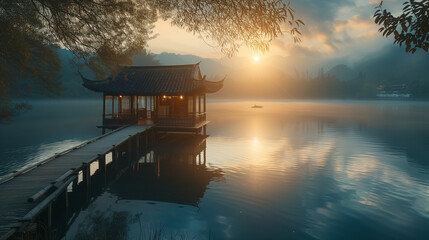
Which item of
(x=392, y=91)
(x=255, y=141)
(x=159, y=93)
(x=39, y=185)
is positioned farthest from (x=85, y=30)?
(x=392, y=91)

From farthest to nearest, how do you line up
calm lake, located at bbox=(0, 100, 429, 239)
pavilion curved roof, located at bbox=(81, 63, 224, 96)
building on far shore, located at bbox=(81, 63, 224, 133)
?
pavilion curved roof, located at bbox=(81, 63, 224, 96), building on far shore, located at bbox=(81, 63, 224, 133), calm lake, located at bbox=(0, 100, 429, 239)

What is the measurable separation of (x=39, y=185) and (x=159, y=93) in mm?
14340

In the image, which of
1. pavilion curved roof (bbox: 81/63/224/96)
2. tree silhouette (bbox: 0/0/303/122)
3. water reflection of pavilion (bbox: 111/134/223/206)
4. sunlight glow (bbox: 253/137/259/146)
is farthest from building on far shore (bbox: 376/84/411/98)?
tree silhouette (bbox: 0/0/303/122)

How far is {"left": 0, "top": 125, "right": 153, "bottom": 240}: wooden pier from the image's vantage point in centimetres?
625

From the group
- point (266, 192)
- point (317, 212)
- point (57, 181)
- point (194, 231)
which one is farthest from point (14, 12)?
point (317, 212)

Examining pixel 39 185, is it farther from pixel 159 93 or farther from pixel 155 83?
pixel 155 83

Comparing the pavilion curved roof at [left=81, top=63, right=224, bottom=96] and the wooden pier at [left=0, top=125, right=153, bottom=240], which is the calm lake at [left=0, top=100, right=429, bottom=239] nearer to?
the wooden pier at [left=0, top=125, right=153, bottom=240]

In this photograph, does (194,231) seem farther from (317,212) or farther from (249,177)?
(249,177)

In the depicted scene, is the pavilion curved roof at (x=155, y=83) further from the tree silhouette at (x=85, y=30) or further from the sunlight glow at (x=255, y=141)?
the tree silhouette at (x=85, y=30)

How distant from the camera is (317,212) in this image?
359 inches

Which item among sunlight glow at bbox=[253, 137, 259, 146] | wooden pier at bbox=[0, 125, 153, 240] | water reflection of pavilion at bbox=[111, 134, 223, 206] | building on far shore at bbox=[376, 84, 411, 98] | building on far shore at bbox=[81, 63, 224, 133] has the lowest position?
water reflection of pavilion at bbox=[111, 134, 223, 206]

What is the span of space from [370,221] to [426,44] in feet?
20.5

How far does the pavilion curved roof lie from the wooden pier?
8.78 m

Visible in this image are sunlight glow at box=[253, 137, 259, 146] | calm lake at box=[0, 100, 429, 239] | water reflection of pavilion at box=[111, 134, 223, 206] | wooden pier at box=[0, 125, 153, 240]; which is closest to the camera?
wooden pier at box=[0, 125, 153, 240]
